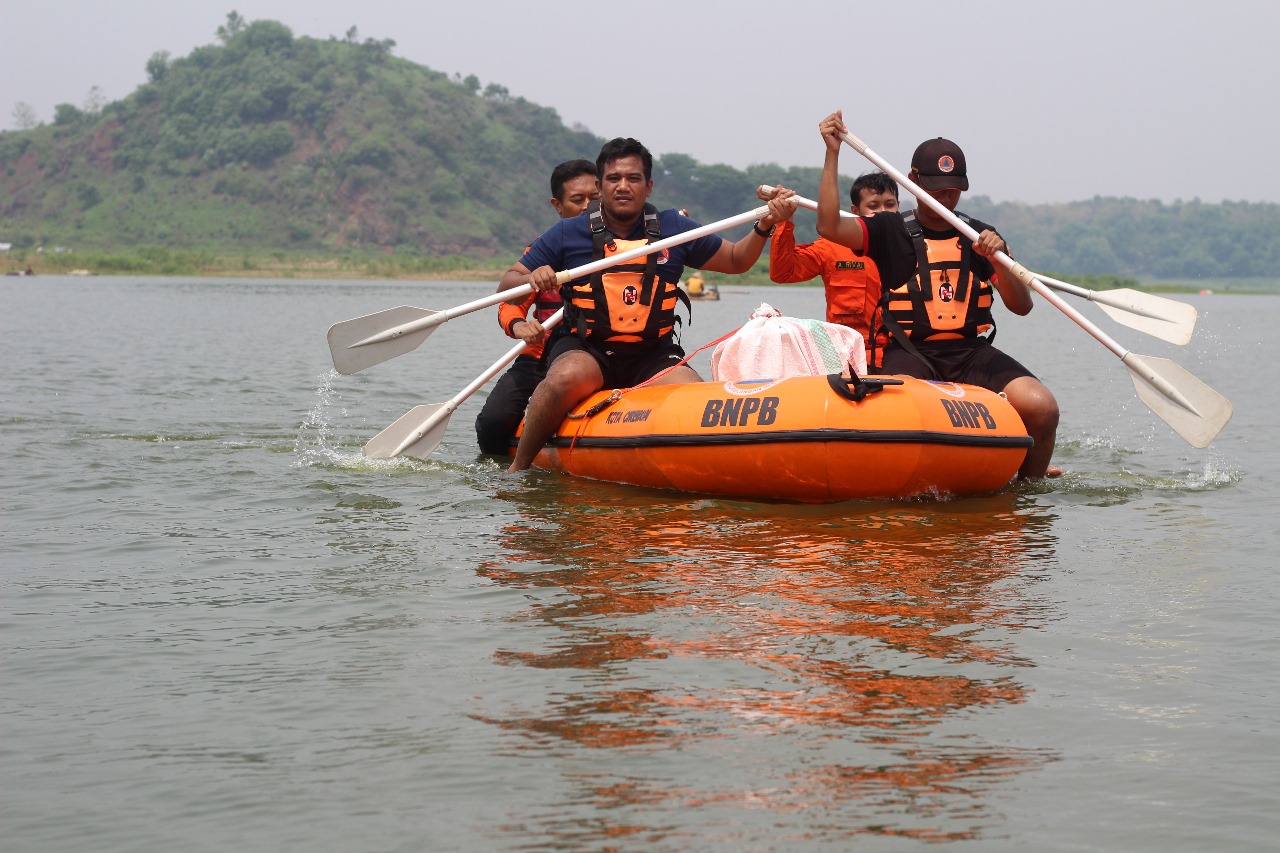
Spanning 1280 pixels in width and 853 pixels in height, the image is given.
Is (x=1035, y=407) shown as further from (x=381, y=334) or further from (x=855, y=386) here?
(x=381, y=334)

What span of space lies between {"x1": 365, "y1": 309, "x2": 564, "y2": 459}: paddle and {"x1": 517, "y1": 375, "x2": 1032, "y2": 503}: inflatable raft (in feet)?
5.28

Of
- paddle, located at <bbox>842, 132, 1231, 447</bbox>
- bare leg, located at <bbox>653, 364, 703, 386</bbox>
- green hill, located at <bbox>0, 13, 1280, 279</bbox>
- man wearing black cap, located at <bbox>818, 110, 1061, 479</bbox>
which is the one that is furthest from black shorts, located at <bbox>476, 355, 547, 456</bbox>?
green hill, located at <bbox>0, 13, 1280, 279</bbox>

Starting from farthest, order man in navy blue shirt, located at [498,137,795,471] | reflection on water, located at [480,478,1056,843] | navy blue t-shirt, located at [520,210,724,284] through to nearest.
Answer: navy blue t-shirt, located at [520,210,724,284], man in navy blue shirt, located at [498,137,795,471], reflection on water, located at [480,478,1056,843]

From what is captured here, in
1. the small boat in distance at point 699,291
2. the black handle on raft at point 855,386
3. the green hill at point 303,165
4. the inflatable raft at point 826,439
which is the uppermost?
the green hill at point 303,165

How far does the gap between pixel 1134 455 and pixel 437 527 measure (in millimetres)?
5195

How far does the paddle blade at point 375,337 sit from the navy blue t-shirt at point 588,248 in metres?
1.00

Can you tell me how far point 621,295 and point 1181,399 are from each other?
2908mm

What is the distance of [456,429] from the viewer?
1121cm

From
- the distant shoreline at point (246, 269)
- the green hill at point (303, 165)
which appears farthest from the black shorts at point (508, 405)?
the green hill at point (303, 165)

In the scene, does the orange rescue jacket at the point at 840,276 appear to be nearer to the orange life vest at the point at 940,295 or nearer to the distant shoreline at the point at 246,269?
the orange life vest at the point at 940,295

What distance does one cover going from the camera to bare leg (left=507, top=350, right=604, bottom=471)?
299 inches

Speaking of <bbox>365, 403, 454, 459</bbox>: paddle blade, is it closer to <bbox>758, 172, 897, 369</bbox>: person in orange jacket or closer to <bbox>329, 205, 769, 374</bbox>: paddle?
<bbox>329, 205, 769, 374</bbox>: paddle

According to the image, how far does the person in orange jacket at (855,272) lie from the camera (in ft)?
25.2

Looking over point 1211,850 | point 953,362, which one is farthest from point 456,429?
point 1211,850
